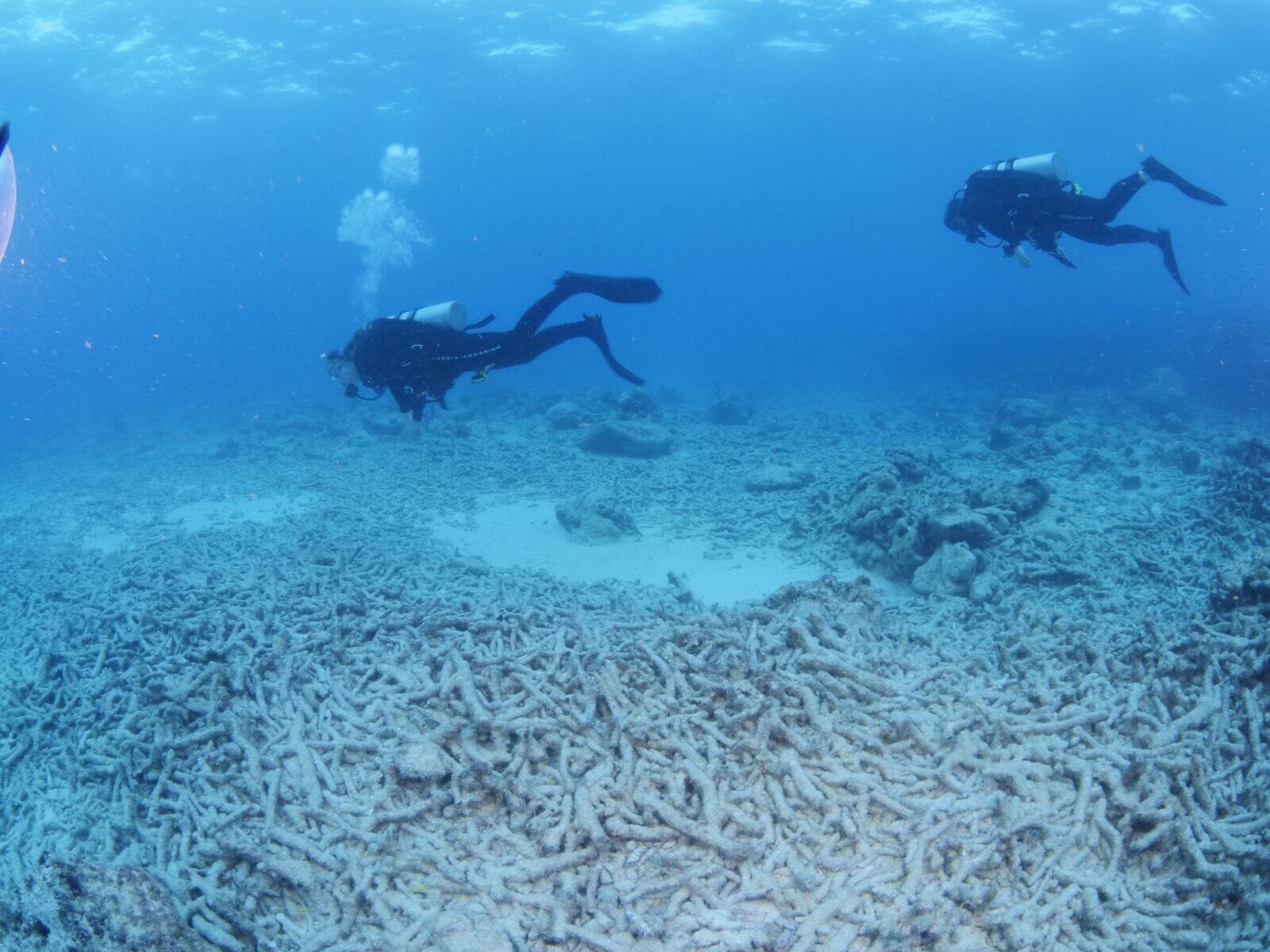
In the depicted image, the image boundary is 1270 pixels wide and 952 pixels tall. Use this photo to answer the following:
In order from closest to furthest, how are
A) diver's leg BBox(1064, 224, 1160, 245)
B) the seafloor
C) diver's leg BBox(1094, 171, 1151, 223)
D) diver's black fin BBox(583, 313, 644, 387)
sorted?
the seafloor
diver's black fin BBox(583, 313, 644, 387)
diver's leg BBox(1094, 171, 1151, 223)
diver's leg BBox(1064, 224, 1160, 245)

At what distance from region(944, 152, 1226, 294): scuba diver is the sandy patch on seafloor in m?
7.78

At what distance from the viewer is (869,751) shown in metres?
4.23

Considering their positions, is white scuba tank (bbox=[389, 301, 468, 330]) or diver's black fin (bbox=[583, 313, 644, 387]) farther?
diver's black fin (bbox=[583, 313, 644, 387])

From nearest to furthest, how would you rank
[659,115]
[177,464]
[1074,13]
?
[177,464], [1074,13], [659,115]

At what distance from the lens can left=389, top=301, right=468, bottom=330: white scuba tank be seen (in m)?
10.9

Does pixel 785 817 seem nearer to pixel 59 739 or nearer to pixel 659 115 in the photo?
pixel 59 739

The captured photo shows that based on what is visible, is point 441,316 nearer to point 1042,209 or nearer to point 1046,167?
point 1042,209

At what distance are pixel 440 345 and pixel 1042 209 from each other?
1139 centimetres

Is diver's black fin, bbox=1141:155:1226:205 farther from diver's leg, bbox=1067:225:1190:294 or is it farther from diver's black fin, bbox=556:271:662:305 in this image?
diver's black fin, bbox=556:271:662:305

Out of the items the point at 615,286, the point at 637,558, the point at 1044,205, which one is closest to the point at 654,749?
the point at 637,558

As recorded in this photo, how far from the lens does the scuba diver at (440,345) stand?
35.0 ft

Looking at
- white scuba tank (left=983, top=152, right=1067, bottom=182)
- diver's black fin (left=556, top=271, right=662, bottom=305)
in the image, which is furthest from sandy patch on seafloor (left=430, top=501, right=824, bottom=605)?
white scuba tank (left=983, top=152, right=1067, bottom=182)

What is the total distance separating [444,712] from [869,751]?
282 centimetres

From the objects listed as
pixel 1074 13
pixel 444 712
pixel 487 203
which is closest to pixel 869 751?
pixel 444 712
